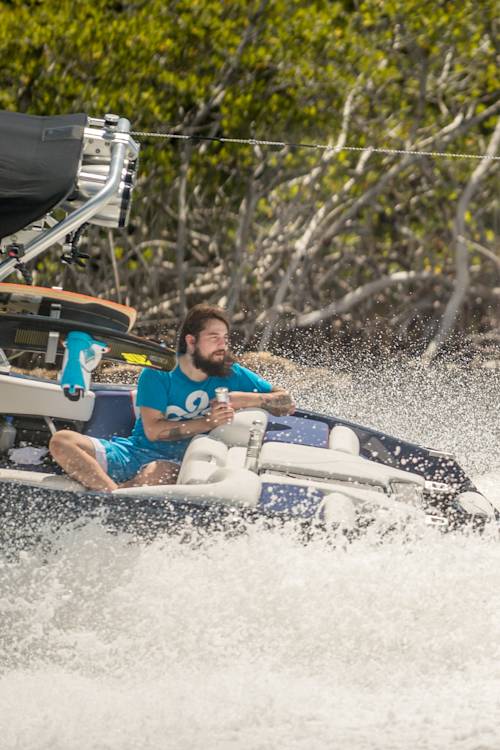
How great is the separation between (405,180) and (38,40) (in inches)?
146

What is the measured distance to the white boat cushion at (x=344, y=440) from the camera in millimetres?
4383

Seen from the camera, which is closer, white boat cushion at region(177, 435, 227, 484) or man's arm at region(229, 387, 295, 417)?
white boat cushion at region(177, 435, 227, 484)

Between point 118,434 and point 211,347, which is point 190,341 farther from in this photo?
point 118,434

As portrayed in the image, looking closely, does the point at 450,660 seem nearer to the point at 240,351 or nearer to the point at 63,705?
the point at 63,705

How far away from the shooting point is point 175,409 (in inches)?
161

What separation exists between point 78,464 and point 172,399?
505 millimetres

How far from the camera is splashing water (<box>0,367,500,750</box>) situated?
10.3ft

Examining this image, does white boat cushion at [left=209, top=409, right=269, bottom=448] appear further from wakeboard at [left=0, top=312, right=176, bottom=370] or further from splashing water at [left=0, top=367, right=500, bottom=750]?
splashing water at [left=0, top=367, right=500, bottom=750]

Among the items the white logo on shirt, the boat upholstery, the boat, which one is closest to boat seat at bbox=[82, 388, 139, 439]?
the boat

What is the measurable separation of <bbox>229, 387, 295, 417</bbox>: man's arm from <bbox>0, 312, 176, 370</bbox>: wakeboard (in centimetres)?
35

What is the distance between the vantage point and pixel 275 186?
9328mm

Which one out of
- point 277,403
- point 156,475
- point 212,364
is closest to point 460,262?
point 277,403

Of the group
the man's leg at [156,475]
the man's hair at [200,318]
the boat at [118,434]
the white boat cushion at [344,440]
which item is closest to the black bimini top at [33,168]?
the boat at [118,434]

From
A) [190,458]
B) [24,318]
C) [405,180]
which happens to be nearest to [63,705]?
[190,458]
